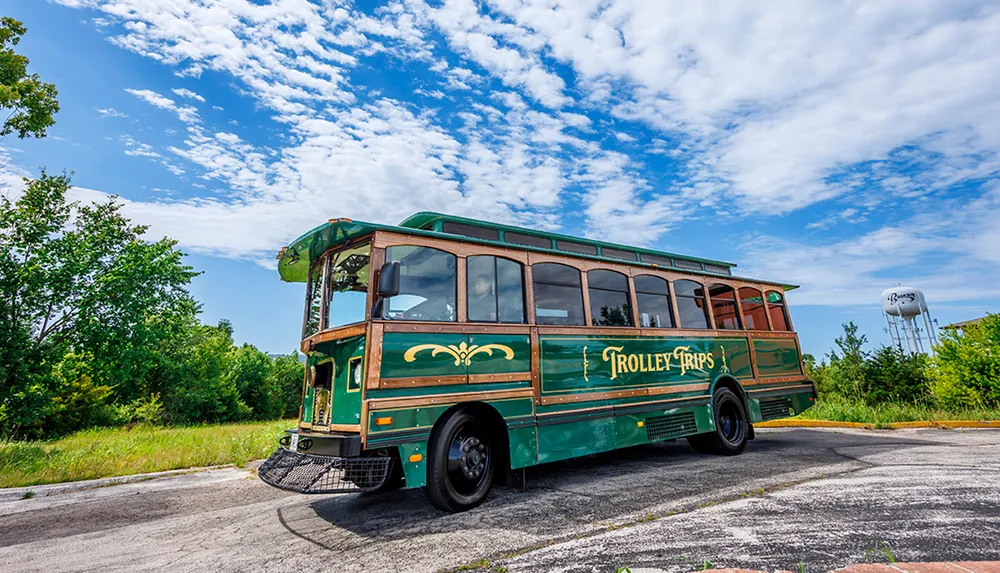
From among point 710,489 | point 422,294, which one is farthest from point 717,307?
point 422,294

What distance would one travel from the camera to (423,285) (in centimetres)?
522

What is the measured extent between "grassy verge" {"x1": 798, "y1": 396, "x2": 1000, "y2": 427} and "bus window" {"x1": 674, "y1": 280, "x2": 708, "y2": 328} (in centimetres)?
631

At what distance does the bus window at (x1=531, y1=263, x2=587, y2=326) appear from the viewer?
618 centimetres

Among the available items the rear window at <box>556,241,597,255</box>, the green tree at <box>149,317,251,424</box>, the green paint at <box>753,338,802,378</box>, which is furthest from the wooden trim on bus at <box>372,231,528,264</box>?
the green tree at <box>149,317,251,424</box>

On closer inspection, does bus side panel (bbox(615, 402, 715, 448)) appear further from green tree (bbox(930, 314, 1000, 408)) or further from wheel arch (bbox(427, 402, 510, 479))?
green tree (bbox(930, 314, 1000, 408))

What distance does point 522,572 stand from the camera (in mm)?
3051

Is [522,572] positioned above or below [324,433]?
below

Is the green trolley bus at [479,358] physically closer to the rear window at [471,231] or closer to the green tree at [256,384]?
the rear window at [471,231]

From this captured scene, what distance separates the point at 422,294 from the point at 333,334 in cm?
114

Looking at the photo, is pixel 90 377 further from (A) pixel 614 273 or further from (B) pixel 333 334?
(A) pixel 614 273

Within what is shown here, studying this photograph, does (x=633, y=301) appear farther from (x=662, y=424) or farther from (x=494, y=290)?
(x=494, y=290)

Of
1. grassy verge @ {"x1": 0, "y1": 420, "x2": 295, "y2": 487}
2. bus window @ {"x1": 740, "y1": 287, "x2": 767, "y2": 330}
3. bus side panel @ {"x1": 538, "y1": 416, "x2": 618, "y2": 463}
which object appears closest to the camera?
bus side panel @ {"x1": 538, "y1": 416, "x2": 618, "y2": 463}

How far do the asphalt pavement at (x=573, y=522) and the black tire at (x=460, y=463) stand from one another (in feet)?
0.58

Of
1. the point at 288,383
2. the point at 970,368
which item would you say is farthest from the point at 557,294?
the point at 288,383
